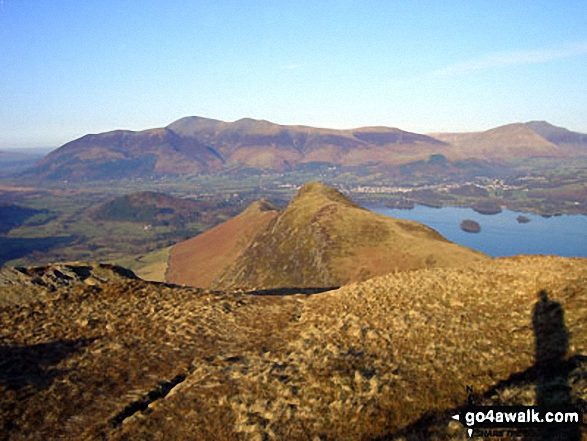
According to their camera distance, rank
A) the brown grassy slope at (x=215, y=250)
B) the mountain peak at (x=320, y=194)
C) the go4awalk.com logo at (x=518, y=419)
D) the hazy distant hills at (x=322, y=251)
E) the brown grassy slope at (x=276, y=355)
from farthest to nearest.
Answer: the brown grassy slope at (x=215, y=250), the mountain peak at (x=320, y=194), the hazy distant hills at (x=322, y=251), the brown grassy slope at (x=276, y=355), the go4awalk.com logo at (x=518, y=419)

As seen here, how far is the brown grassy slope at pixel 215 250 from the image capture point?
12812cm

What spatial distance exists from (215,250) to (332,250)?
73.2 meters

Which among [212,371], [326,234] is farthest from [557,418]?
[326,234]

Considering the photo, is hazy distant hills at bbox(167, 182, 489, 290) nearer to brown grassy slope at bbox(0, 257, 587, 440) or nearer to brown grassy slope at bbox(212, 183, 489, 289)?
brown grassy slope at bbox(212, 183, 489, 289)

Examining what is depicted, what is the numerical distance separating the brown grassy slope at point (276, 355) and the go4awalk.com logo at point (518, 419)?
529mm

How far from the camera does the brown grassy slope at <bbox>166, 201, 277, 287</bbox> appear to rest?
128125 millimetres

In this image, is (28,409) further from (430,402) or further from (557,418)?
(557,418)

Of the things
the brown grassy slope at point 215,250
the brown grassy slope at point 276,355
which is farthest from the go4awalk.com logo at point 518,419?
the brown grassy slope at point 215,250

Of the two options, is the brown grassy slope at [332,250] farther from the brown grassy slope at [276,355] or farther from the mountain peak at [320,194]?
the brown grassy slope at [276,355]

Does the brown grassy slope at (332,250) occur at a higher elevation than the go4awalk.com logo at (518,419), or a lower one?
lower

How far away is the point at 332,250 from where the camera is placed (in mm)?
85062

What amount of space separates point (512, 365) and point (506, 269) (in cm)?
1329

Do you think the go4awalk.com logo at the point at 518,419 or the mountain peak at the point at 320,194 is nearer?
the go4awalk.com logo at the point at 518,419

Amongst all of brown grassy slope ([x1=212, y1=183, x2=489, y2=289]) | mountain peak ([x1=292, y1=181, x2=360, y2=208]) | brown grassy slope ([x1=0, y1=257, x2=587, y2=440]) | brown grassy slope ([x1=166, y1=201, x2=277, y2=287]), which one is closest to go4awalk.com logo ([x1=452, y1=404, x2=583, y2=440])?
brown grassy slope ([x1=0, y1=257, x2=587, y2=440])
